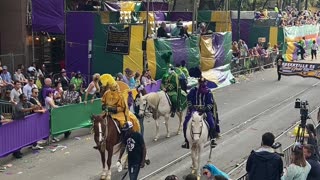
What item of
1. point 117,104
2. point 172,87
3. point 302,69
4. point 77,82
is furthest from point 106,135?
point 302,69

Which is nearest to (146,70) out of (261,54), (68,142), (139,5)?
(68,142)

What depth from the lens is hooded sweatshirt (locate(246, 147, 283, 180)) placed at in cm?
784

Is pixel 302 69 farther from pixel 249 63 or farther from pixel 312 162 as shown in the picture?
pixel 312 162

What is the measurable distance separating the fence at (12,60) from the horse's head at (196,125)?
1326 centimetres

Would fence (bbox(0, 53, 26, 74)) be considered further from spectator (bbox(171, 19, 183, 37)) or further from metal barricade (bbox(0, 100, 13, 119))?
spectator (bbox(171, 19, 183, 37))

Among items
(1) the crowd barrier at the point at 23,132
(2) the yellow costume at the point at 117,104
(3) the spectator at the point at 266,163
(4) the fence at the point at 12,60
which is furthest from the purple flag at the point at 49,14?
(3) the spectator at the point at 266,163

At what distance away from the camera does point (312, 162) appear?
786 centimetres

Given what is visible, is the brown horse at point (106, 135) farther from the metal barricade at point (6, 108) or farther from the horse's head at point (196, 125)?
the metal barricade at point (6, 108)

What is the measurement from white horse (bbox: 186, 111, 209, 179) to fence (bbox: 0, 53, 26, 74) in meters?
12.9

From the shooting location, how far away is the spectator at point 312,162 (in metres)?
7.75

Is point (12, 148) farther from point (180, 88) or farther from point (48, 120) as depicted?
point (180, 88)

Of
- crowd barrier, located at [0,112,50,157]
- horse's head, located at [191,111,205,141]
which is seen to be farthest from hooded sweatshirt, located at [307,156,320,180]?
crowd barrier, located at [0,112,50,157]

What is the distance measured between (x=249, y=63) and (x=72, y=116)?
1983 cm

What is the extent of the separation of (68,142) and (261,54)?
2223 cm
